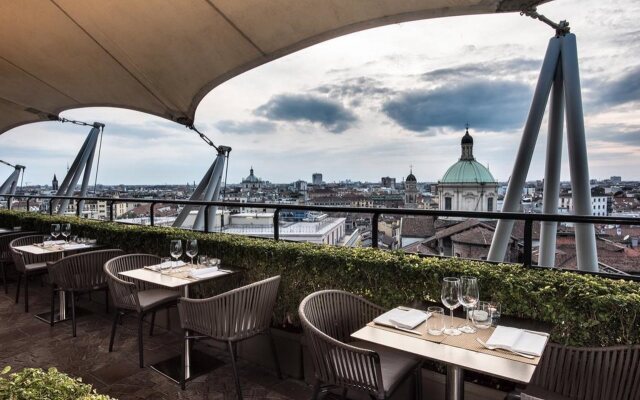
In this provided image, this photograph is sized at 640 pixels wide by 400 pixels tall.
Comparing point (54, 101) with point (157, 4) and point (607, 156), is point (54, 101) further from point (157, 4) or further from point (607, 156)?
point (607, 156)

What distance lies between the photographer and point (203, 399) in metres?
3.12

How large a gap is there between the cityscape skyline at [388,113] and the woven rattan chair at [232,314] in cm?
394

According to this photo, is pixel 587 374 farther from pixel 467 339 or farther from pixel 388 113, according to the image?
pixel 388 113

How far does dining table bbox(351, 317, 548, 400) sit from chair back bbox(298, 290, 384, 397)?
0.50ft

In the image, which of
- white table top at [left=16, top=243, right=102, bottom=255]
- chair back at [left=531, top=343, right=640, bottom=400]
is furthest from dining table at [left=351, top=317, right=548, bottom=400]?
white table top at [left=16, top=243, right=102, bottom=255]

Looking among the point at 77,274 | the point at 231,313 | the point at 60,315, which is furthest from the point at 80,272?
the point at 231,313

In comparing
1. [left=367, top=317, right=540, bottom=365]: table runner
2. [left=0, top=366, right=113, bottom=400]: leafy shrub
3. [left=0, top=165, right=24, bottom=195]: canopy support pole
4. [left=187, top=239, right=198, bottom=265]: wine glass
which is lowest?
[left=367, top=317, right=540, bottom=365]: table runner

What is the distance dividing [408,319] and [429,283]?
26.1 inches

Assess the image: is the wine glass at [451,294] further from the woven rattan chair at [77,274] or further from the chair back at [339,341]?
the woven rattan chair at [77,274]

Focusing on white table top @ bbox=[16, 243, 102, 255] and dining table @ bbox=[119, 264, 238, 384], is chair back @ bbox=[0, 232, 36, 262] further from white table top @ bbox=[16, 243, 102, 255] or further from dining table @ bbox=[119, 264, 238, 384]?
dining table @ bbox=[119, 264, 238, 384]

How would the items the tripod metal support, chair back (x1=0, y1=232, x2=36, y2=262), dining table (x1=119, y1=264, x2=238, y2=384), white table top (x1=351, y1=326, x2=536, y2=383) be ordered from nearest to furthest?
1. white table top (x1=351, y1=326, x2=536, y2=383)
2. dining table (x1=119, y1=264, x2=238, y2=384)
3. the tripod metal support
4. chair back (x1=0, y1=232, x2=36, y2=262)

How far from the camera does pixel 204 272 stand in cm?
381

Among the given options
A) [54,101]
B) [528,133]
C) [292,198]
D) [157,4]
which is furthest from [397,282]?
[54,101]

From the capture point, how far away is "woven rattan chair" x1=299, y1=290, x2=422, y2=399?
220 cm
